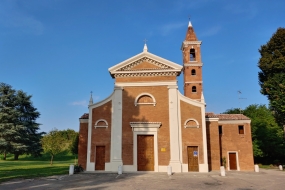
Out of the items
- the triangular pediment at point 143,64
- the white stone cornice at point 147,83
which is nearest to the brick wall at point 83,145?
the white stone cornice at point 147,83

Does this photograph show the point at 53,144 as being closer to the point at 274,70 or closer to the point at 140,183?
Result: the point at 140,183

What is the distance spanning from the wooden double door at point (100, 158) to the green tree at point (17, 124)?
22.0m

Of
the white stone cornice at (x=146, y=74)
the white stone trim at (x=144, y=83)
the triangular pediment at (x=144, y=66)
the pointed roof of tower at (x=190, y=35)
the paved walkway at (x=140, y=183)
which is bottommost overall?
the paved walkway at (x=140, y=183)

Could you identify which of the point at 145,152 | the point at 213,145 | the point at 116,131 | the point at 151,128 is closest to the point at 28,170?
the point at 116,131

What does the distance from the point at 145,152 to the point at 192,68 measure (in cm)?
1510

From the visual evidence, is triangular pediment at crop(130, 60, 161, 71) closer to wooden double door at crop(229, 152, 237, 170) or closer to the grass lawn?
the grass lawn

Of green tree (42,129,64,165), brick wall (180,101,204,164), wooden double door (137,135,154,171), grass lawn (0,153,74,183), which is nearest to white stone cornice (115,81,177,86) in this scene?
brick wall (180,101,204,164)

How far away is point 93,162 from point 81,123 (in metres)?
4.02

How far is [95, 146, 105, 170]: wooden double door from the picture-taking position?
2012 cm

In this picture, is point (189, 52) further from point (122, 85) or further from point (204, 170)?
point (204, 170)

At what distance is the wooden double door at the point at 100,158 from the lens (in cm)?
2012

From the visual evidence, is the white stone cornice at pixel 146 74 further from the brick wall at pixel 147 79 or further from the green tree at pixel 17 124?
the green tree at pixel 17 124

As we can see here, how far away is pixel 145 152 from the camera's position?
66.2ft

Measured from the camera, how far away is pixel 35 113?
41938 millimetres
